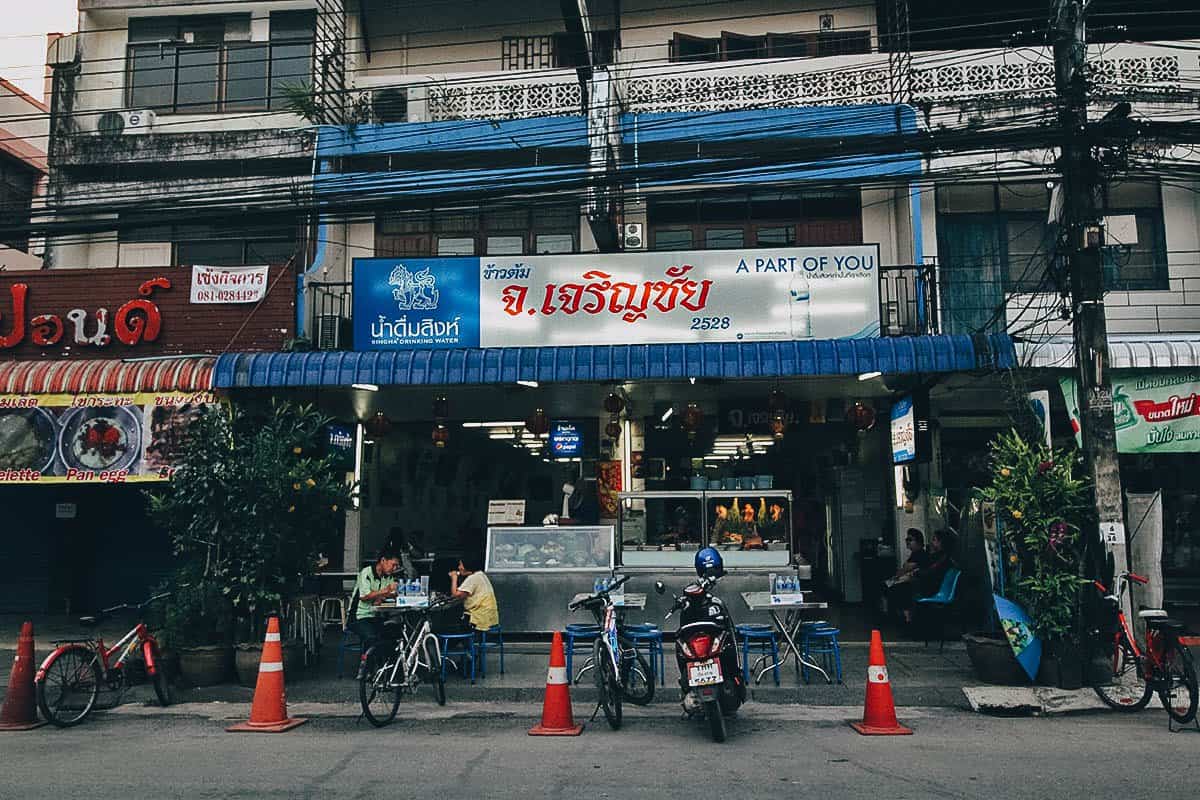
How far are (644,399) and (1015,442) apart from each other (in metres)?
6.78

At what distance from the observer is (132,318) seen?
1462 cm

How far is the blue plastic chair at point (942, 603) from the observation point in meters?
13.1

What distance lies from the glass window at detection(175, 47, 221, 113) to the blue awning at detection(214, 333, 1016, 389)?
7548 mm

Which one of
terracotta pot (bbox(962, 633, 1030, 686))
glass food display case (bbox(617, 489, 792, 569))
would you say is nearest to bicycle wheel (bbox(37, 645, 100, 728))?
Result: glass food display case (bbox(617, 489, 792, 569))

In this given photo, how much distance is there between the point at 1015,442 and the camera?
1059cm

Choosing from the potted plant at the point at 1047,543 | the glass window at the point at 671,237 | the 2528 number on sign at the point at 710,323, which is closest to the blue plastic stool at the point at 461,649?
the 2528 number on sign at the point at 710,323

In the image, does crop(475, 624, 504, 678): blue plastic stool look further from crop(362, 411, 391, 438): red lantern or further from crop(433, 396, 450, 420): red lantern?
crop(362, 411, 391, 438): red lantern

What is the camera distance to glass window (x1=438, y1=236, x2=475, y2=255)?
16969 millimetres

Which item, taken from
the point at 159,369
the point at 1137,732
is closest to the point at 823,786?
the point at 1137,732

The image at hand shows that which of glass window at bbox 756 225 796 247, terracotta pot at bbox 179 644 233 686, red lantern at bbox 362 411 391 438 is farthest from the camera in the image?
glass window at bbox 756 225 796 247

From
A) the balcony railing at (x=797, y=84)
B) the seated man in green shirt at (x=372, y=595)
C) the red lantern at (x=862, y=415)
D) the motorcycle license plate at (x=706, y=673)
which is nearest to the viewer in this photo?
the motorcycle license plate at (x=706, y=673)

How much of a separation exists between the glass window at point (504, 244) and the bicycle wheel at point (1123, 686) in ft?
36.6

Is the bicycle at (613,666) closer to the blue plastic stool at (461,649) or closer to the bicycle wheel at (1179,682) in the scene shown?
the blue plastic stool at (461,649)

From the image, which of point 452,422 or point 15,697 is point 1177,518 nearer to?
point 452,422
